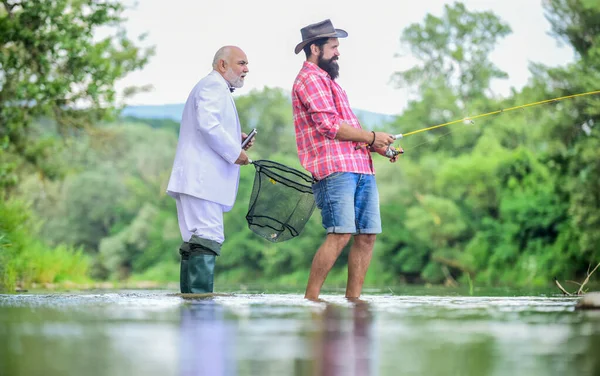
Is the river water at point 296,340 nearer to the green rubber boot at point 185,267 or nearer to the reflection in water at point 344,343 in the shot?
the reflection in water at point 344,343

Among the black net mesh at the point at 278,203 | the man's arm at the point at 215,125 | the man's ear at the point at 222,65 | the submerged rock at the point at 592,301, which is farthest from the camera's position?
the black net mesh at the point at 278,203

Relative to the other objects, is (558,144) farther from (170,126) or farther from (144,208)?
(170,126)

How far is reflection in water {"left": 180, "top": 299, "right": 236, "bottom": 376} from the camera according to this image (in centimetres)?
301

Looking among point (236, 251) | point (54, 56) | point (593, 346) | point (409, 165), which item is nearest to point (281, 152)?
point (236, 251)

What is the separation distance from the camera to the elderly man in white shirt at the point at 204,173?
7133 millimetres

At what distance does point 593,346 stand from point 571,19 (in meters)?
30.2

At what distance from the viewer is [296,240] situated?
50.7m

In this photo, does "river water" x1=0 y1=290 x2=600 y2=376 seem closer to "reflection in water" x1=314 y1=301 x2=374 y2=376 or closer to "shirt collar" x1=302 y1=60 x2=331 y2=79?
"reflection in water" x1=314 y1=301 x2=374 y2=376

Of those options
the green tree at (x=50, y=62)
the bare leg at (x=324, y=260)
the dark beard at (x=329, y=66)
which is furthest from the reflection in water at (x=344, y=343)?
the green tree at (x=50, y=62)

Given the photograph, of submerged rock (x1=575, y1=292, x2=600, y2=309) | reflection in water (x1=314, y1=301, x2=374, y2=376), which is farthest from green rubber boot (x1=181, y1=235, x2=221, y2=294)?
submerged rock (x1=575, y1=292, x2=600, y2=309)

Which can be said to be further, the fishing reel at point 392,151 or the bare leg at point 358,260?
the fishing reel at point 392,151

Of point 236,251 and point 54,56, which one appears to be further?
point 236,251

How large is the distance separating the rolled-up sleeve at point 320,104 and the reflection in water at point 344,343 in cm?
186

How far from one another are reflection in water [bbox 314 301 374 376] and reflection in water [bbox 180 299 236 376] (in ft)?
0.94
